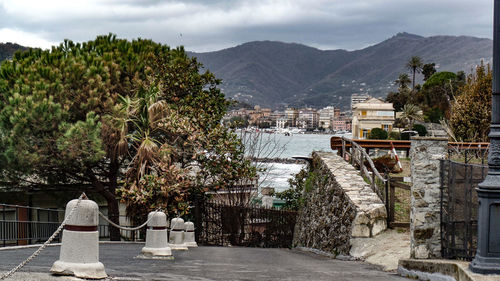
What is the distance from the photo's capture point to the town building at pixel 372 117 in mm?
106438

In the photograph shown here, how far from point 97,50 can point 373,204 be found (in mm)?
18474

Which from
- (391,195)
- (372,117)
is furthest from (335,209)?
(372,117)

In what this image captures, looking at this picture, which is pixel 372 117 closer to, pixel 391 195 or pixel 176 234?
pixel 391 195

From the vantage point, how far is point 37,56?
28.1 meters

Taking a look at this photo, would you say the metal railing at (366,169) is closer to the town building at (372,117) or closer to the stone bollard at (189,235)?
the stone bollard at (189,235)

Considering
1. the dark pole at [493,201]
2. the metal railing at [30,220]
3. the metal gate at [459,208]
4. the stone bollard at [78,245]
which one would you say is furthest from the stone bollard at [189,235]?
the stone bollard at [78,245]

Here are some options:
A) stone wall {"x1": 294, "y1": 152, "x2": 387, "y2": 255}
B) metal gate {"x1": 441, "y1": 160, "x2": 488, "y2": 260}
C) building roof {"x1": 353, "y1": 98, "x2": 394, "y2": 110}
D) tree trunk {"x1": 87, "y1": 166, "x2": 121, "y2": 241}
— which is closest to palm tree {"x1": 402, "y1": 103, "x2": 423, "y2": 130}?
building roof {"x1": 353, "y1": 98, "x2": 394, "y2": 110}

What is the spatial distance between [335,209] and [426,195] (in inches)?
275

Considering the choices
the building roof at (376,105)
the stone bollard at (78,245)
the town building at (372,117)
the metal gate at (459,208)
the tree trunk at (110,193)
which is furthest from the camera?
the building roof at (376,105)

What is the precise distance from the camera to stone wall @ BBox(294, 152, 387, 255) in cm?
1464

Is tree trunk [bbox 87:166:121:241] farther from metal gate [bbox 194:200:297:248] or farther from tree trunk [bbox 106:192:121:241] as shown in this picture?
metal gate [bbox 194:200:297:248]

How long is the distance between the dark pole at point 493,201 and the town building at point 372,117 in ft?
310

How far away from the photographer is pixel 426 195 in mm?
10570

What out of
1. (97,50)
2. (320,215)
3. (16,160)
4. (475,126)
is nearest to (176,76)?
(97,50)
